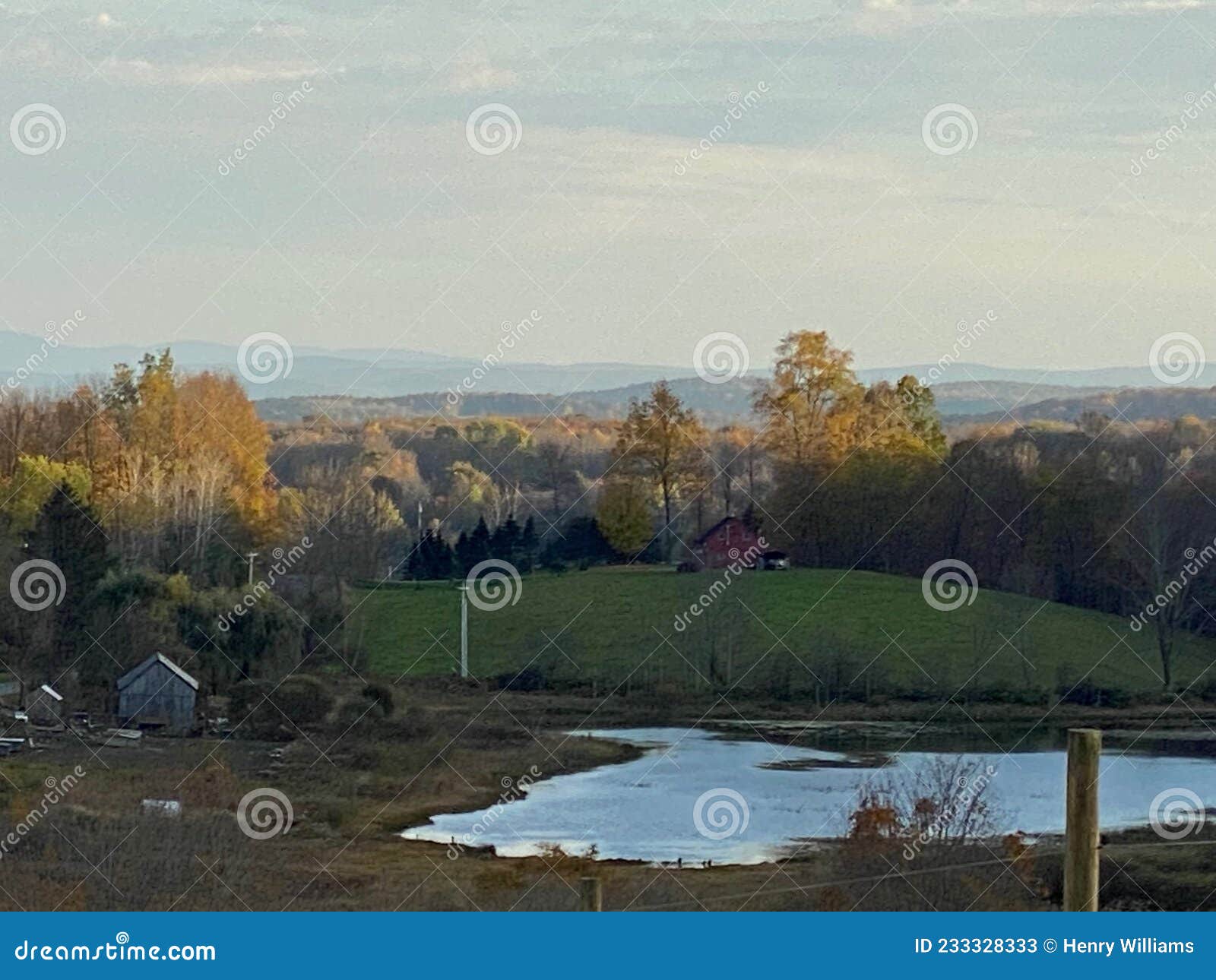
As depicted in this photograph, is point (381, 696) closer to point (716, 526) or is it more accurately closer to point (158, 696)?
point (158, 696)

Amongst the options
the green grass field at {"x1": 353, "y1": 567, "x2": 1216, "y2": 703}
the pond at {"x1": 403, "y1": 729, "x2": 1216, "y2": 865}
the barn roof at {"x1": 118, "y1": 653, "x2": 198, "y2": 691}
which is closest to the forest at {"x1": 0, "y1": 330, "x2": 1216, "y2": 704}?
the green grass field at {"x1": 353, "y1": 567, "x2": 1216, "y2": 703}

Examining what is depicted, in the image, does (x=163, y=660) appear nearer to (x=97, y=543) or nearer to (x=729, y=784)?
(x=97, y=543)

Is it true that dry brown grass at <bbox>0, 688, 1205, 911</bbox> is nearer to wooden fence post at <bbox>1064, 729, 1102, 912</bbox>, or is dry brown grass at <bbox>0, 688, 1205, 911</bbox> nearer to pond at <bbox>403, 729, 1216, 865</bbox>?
pond at <bbox>403, 729, 1216, 865</bbox>

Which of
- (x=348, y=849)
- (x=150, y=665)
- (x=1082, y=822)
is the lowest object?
(x=348, y=849)

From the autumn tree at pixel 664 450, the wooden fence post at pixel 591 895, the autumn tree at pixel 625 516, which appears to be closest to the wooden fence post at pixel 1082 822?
the wooden fence post at pixel 591 895

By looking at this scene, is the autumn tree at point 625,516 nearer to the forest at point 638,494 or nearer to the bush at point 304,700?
the forest at point 638,494

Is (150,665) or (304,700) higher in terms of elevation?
(150,665)

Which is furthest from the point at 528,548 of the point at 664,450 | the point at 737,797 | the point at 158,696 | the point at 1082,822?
the point at 1082,822
